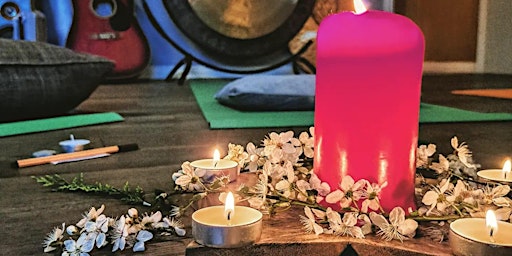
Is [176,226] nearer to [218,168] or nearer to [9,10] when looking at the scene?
[218,168]

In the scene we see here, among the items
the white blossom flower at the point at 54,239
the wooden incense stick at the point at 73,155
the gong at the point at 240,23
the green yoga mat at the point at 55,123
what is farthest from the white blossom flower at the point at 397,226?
the gong at the point at 240,23

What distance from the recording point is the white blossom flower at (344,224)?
1.72ft

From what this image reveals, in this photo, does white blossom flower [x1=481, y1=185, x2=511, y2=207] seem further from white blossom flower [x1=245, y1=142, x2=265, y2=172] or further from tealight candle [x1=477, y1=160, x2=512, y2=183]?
white blossom flower [x1=245, y1=142, x2=265, y2=172]

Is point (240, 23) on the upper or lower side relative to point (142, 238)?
upper

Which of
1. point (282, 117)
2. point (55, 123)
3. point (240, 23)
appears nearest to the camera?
point (55, 123)

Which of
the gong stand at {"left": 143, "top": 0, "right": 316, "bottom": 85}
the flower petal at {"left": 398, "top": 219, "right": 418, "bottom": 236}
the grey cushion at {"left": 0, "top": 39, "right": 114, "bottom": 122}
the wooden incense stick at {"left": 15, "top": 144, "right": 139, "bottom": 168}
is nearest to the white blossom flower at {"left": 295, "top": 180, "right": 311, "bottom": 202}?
the flower petal at {"left": 398, "top": 219, "right": 418, "bottom": 236}

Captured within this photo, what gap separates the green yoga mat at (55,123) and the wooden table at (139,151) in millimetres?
44

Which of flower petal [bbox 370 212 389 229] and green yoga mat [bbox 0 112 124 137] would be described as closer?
flower petal [bbox 370 212 389 229]

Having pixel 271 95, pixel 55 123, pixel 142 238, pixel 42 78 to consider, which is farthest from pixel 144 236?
pixel 271 95

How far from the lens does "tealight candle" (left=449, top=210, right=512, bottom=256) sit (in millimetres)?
462

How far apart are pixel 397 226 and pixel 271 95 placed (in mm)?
1525

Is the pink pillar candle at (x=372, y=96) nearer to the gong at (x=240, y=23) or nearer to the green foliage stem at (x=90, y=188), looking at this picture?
the green foliage stem at (x=90, y=188)

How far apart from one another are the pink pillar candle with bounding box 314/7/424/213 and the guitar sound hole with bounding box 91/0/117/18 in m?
2.65

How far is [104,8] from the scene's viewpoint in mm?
3076
